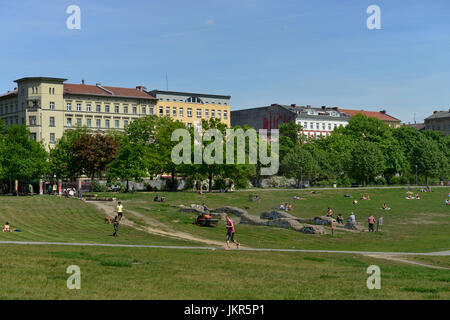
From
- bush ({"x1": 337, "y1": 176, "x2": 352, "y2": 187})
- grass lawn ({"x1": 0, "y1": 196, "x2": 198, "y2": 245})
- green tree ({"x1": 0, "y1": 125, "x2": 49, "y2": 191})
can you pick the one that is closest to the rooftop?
green tree ({"x1": 0, "y1": 125, "x2": 49, "y2": 191})

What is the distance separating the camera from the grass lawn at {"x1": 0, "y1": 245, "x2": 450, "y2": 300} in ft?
56.2

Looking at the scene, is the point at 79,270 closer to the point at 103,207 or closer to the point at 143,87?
the point at 103,207

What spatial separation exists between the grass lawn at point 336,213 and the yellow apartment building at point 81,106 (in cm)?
4741

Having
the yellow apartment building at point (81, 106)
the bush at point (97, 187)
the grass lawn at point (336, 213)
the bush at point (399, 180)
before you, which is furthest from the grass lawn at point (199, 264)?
the bush at point (399, 180)

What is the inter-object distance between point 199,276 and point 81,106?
115741 mm

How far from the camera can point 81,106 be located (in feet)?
430

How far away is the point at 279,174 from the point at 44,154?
198ft

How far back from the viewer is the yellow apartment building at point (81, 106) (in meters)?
124

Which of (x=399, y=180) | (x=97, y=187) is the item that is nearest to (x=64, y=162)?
(x=97, y=187)

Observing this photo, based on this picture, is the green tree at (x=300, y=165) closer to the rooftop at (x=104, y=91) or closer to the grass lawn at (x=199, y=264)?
the rooftop at (x=104, y=91)

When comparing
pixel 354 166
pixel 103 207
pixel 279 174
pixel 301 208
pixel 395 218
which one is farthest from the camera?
pixel 279 174

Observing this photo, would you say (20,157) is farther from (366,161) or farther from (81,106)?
(366,161)
